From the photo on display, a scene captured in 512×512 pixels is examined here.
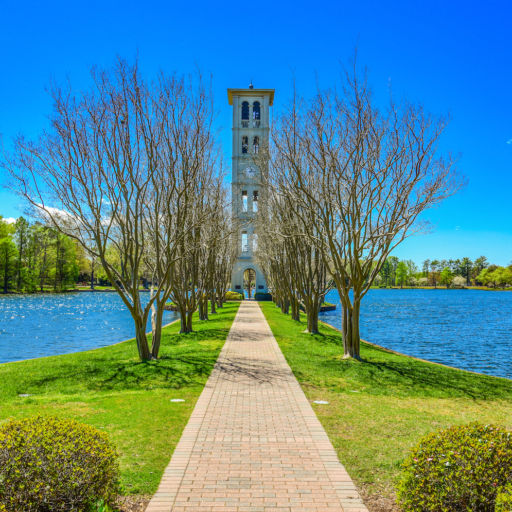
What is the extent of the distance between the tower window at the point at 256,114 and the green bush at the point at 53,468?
59.6 metres

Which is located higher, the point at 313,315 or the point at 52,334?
the point at 313,315

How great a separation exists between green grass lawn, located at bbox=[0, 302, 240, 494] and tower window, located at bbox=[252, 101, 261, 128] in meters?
49.4

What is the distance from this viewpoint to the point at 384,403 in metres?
8.80

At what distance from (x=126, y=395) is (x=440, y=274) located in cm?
15580

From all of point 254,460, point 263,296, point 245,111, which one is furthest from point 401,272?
point 254,460

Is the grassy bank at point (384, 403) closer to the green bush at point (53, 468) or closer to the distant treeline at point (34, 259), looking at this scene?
the green bush at point (53, 468)

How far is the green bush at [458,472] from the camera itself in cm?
366

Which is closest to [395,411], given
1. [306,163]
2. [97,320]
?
[306,163]

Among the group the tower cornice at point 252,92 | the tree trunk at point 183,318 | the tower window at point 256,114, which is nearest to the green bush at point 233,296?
the tower window at point 256,114

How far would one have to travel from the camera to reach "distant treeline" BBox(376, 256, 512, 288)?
145 metres

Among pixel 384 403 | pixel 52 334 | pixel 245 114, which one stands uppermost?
pixel 245 114

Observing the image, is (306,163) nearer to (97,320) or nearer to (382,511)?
(382,511)

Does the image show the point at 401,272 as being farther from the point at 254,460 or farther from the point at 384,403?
the point at 254,460

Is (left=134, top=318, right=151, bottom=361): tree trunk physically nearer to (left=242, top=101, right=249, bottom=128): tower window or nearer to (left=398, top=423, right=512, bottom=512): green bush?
(left=398, top=423, right=512, bottom=512): green bush
